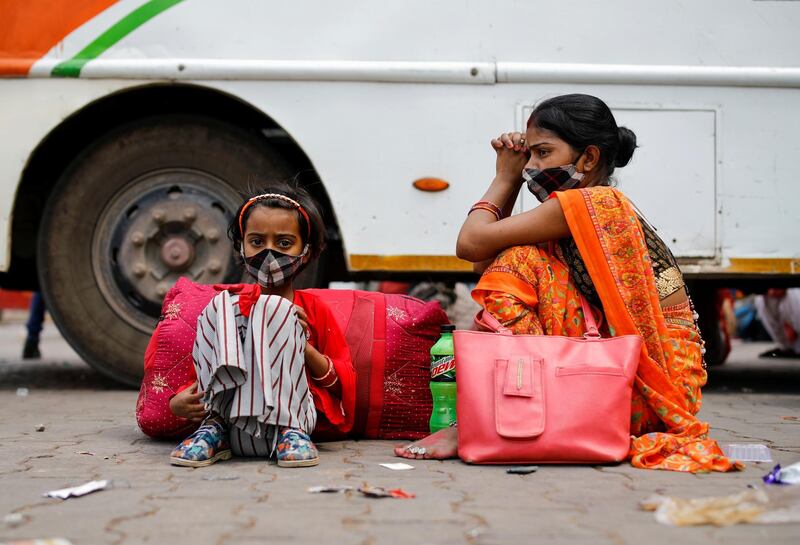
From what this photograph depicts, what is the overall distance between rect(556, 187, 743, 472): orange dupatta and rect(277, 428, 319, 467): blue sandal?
0.91 m

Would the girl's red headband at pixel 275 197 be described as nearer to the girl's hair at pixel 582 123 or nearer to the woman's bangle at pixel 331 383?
the woman's bangle at pixel 331 383

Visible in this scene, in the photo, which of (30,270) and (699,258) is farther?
(30,270)

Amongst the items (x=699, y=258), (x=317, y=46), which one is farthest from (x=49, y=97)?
(x=699, y=258)

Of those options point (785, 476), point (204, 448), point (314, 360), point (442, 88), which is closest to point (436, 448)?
point (314, 360)

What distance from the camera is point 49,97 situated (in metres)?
4.35

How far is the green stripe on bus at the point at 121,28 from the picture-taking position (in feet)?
14.3

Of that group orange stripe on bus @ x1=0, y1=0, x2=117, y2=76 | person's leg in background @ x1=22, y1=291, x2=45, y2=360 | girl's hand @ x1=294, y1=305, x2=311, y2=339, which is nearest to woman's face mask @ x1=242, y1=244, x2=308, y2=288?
girl's hand @ x1=294, y1=305, x2=311, y2=339

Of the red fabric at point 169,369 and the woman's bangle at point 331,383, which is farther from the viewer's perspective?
the red fabric at point 169,369

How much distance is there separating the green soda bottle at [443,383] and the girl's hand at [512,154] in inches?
22.3

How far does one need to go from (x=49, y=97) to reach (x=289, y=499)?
2.88 m

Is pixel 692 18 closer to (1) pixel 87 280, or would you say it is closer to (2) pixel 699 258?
(2) pixel 699 258

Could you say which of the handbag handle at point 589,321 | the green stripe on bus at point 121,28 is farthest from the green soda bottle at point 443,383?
the green stripe on bus at point 121,28

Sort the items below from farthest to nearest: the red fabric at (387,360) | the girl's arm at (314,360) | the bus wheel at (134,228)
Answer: the bus wheel at (134,228)
the red fabric at (387,360)
the girl's arm at (314,360)

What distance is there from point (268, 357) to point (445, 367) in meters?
0.63
